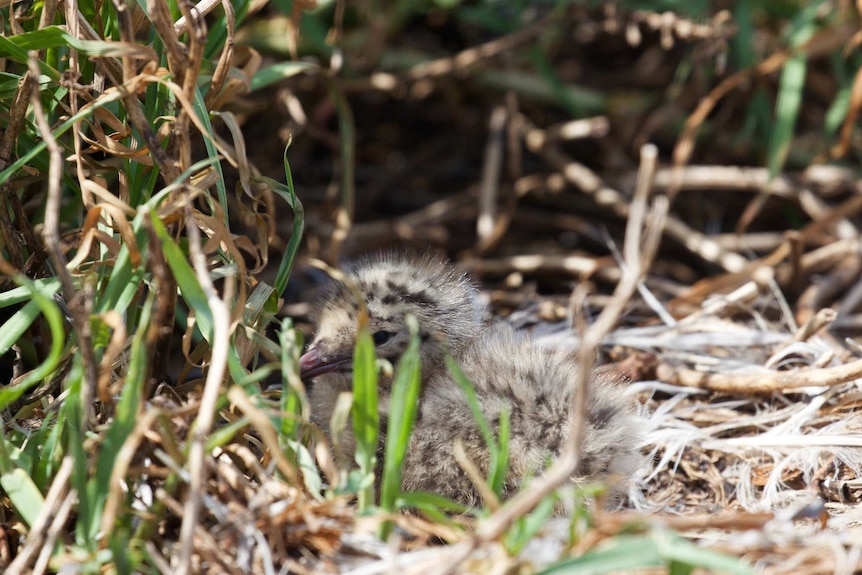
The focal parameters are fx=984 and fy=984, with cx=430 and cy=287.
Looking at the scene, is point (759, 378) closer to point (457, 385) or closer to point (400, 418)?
point (457, 385)

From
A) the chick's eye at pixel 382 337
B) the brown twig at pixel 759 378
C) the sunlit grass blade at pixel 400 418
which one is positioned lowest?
the sunlit grass blade at pixel 400 418

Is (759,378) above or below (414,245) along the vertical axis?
below

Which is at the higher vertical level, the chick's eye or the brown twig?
the chick's eye

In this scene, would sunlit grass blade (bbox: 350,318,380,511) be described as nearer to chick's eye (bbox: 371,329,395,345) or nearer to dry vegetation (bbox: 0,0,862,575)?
dry vegetation (bbox: 0,0,862,575)

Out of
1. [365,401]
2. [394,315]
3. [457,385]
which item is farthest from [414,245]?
[365,401]

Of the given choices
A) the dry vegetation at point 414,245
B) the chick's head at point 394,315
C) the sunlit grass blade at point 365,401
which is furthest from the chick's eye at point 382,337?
the sunlit grass blade at point 365,401

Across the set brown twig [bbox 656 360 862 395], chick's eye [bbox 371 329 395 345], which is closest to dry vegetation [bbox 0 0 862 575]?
brown twig [bbox 656 360 862 395]

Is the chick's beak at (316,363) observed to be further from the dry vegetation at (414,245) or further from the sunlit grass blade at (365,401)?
the sunlit grass blade at (365,401)
